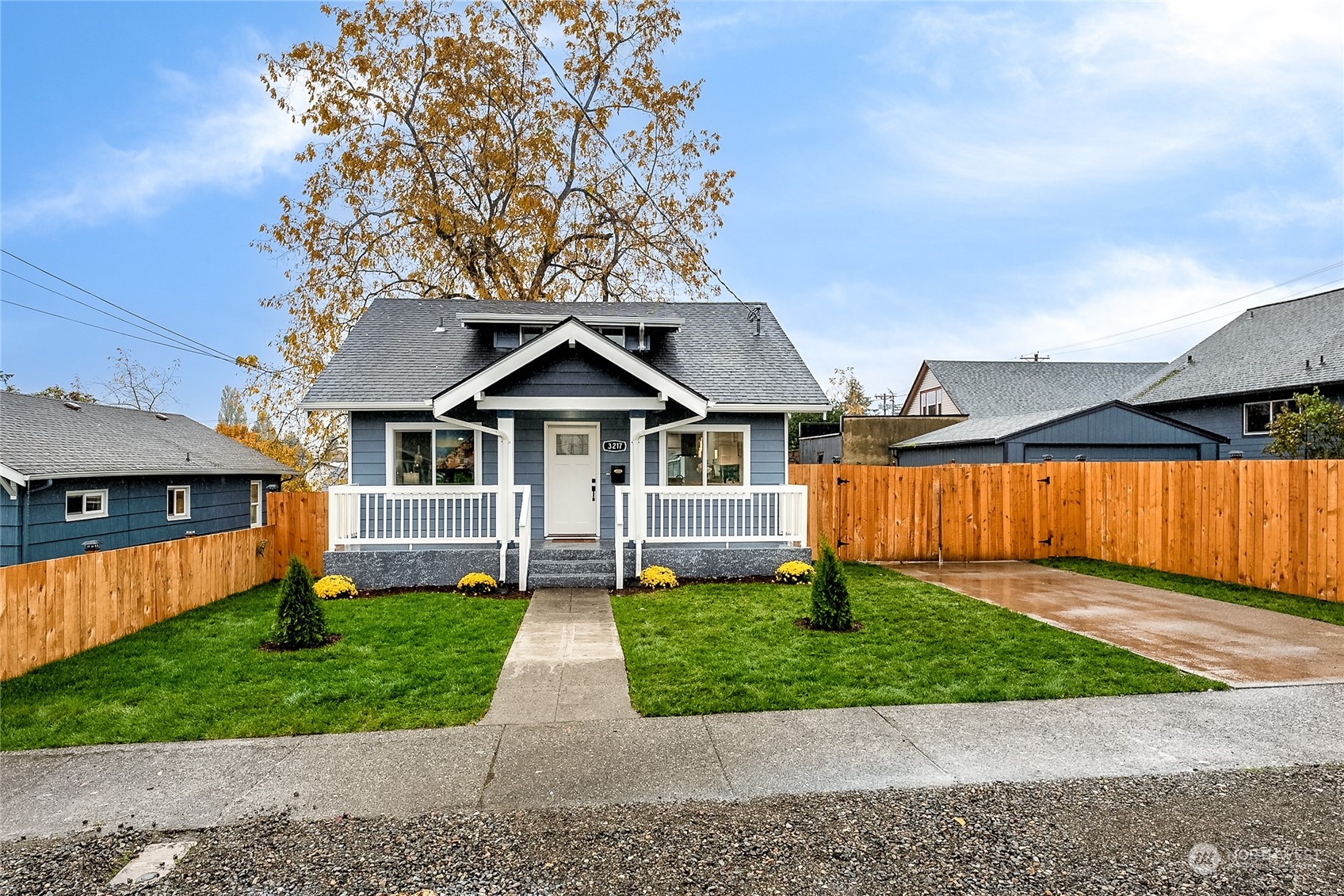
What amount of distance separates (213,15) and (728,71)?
925cm

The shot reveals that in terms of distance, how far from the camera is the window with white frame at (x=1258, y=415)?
1761 cm

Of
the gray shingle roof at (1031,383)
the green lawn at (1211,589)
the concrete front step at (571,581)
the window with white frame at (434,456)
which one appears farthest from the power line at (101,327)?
the gray shingle roof at (1031,383)

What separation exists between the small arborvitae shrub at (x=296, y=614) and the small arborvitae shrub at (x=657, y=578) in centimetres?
456

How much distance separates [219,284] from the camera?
22.5m

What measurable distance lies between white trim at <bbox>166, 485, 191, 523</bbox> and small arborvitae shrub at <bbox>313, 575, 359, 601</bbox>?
31.3 ft

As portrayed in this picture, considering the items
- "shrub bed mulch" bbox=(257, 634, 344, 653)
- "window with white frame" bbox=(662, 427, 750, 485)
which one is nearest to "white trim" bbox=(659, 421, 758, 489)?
"window with white frame" bbox=(662, 427, 750, 485)

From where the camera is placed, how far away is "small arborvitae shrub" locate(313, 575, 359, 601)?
9781 mm

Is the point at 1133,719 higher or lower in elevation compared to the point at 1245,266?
lower

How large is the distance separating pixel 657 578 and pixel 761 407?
12.2 ft

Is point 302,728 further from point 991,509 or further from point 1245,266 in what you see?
point 1245,266

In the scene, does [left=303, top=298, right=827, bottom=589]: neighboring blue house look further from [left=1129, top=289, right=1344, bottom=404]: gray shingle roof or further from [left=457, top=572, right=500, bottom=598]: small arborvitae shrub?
[left=1129, top=289, right=1344, bottom=404]: gray shingle roof

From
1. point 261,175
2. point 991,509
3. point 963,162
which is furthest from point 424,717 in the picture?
point 261,175

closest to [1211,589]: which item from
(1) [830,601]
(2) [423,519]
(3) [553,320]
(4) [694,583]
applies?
(1) [830,601]

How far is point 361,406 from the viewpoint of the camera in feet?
37.7
